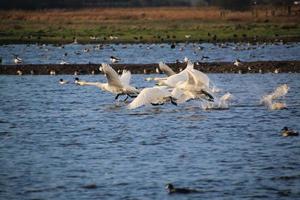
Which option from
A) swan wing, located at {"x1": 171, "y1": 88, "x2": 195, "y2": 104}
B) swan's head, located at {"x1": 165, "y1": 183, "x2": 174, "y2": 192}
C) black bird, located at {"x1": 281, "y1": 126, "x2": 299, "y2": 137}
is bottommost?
black bird, located at {"x1": 281, "y1": 126, "x2": 299, "y2": 137}

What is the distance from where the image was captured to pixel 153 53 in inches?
1770

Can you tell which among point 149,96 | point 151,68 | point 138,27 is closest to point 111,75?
point 149,96

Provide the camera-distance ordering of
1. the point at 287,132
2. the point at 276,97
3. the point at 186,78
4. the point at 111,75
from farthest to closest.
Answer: the point at 276,97
the point at 111,75
the point at 186,78
the point at 287,132

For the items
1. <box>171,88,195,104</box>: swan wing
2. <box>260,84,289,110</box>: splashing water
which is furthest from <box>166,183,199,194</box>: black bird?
<box>260,84,289,110</box>: splashing water

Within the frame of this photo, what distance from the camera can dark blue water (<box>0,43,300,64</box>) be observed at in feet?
134

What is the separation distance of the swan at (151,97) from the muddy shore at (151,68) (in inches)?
473

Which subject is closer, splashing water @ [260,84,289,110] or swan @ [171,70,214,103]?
swan @ [171,70,214,103]

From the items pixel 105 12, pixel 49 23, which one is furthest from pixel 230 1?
pixel 49 23

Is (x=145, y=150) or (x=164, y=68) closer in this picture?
(x=145, y=150)

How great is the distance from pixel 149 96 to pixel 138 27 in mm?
44636

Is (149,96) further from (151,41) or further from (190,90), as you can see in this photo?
(151,41)

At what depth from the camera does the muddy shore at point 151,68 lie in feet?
110

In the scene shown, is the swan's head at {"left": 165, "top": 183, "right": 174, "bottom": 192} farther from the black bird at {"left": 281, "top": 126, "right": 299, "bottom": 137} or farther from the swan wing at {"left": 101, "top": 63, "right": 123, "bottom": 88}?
the swan wing at {"left": 101, "top": 63, "right": 123, "bottom": 88}

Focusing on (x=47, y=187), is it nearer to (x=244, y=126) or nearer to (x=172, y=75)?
(x=244, y=126)
